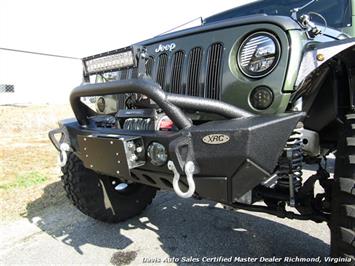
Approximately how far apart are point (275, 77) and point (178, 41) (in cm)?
91

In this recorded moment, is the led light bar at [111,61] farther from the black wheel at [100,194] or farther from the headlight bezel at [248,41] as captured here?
the black wheel at [100,194]

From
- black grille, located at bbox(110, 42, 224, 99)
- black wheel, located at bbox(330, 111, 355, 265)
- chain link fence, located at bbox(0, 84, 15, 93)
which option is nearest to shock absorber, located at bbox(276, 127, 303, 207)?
black wheel, located at bbox(330, 111, 355, 265)

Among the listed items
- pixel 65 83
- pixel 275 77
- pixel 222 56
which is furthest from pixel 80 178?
pixel 65 83

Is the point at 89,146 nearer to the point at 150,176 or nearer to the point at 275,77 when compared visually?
the point at 150,176

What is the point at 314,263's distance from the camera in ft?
9.98

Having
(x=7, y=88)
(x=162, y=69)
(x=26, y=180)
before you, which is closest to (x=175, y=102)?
(x=162, y=69)

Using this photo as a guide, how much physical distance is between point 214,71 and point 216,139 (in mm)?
691

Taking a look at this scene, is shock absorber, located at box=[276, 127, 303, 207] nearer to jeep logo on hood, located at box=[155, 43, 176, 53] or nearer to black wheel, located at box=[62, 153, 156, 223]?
jeep logo on hood, located at box=[155, 43, 176, 53]

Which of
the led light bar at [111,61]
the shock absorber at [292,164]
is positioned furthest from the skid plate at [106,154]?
the shock absorber at [292,164]

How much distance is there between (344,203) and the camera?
2.21m

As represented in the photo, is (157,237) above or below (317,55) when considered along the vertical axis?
below

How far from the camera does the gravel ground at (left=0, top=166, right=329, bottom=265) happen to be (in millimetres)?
3217

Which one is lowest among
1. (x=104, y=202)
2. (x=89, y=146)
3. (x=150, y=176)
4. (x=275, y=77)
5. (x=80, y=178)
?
(x=104, y=202)

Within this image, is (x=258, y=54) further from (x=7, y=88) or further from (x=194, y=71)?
(x=7, y=88)
